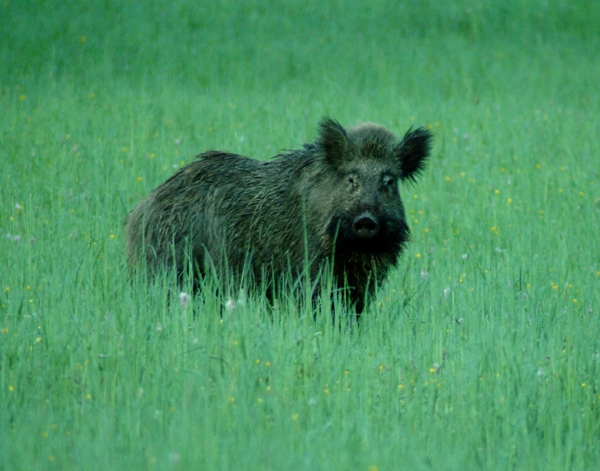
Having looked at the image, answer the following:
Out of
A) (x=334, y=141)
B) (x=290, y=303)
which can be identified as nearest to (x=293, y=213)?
(x=334, y=141)

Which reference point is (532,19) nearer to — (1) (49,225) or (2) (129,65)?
(2) (129,65)

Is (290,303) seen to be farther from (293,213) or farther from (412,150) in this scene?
(412,150)

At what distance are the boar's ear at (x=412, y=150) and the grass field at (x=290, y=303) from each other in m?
0.94

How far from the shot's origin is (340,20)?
2011 centimetres

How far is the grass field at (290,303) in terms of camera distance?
380 cm

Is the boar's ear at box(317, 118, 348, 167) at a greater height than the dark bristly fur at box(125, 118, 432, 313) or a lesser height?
greater

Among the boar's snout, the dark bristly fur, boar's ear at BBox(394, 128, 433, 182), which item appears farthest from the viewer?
boar's ear at BBox(394, 128, 433, 182)

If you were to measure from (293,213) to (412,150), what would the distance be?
106 cm

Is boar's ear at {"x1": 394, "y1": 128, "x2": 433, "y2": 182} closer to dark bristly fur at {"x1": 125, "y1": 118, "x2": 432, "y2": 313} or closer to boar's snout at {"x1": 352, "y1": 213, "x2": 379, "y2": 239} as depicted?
dark bristly fur at {"x1": 125, "y1": 118, "x2": 432, "y2": 313}

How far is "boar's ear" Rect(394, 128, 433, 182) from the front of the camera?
638cm

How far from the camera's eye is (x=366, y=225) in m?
5.77

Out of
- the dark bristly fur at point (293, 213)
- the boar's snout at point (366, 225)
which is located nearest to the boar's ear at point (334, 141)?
the dark bristly fur at point (293, 213)

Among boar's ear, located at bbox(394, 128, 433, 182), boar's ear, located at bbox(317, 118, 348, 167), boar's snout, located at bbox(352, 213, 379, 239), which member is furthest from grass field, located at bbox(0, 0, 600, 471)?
boar's ear, located at bbox(317, 118, 348, 167)

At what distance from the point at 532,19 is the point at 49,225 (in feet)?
54.0
